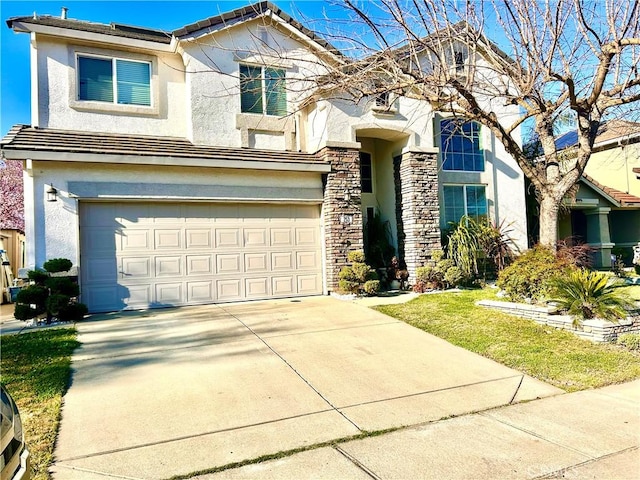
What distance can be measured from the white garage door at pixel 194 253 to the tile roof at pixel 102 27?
184 inches

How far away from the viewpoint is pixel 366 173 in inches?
538

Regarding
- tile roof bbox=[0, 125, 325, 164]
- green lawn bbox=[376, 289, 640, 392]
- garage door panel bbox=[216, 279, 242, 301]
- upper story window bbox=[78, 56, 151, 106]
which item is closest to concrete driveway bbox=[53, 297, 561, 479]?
green lawn bbox=[376, 289, 640, 392]

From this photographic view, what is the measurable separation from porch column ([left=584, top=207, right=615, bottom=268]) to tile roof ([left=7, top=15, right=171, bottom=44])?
1650cm

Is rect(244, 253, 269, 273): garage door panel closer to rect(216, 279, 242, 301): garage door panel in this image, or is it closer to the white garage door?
the white garage door

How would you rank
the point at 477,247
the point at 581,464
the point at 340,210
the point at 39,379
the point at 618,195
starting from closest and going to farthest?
the point at 581,464
the point at 39,379
the point at 340,210
the point at 477,247
the point at 618,195

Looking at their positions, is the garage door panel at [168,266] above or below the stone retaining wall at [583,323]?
above

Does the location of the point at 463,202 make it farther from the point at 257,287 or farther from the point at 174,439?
the point at 174,439

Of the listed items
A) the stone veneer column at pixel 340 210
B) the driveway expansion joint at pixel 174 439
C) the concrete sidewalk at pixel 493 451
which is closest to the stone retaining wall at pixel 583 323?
the concrete sidewalk at pixel 493 451

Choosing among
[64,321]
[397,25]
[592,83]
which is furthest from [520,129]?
[64,321]

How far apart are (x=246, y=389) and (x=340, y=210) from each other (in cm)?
705

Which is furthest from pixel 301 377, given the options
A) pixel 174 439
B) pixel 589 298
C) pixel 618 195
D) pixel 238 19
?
pixel 618 195

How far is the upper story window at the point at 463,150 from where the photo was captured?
43.8 feet

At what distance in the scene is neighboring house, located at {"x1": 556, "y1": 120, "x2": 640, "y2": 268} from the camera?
54.2 feet

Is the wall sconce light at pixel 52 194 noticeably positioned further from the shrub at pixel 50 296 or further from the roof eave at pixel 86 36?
the roof eave at pixel 86 36
